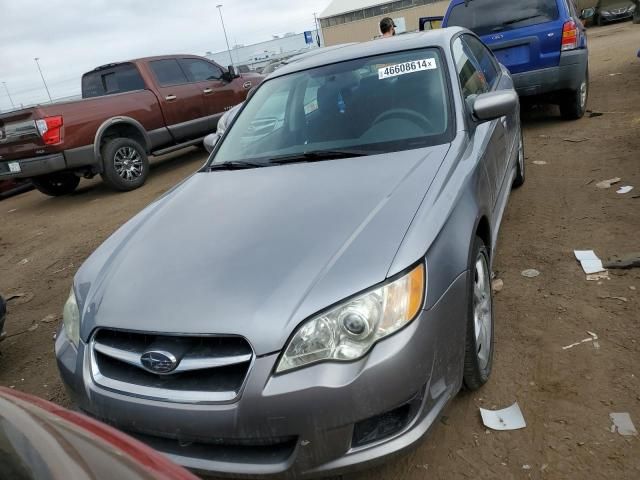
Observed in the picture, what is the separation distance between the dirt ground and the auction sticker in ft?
4.84

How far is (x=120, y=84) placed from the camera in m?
8.48

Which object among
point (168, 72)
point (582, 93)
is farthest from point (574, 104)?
point (168, 72)

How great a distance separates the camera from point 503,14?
22.1 ft

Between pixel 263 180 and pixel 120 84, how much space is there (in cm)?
676

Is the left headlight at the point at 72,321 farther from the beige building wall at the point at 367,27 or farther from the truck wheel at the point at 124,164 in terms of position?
the beige building wall at the point at 367,27

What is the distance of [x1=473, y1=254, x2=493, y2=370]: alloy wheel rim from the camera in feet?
7.91

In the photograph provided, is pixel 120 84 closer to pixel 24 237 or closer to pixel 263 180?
pixel 24 237

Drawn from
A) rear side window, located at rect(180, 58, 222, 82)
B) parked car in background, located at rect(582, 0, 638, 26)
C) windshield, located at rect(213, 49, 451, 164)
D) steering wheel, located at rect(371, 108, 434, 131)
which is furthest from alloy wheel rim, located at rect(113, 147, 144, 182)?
parked car in background, located at rect(582, 0, 638, 26)

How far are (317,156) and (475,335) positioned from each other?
50.1 inches

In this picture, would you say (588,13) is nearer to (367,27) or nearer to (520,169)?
(520,169)

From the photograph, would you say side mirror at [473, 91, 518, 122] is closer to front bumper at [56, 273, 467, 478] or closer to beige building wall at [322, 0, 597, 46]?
front bumper at [56, 273, 467, 478]

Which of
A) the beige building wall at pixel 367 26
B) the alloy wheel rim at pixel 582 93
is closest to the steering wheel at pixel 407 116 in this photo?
the alloy wheel rim at pixel 582 93

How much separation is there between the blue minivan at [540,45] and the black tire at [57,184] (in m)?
6.55

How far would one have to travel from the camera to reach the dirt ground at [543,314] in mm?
2123
